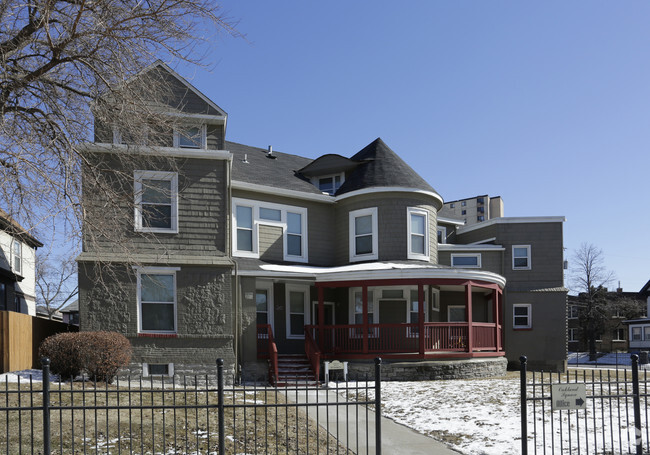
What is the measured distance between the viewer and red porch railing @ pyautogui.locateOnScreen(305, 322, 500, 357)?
66.9 ft

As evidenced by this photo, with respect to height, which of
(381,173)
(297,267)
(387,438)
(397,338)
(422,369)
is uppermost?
(381,173)

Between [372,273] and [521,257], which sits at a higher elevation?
[521,257]

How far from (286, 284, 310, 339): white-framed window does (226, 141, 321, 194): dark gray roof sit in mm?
3672

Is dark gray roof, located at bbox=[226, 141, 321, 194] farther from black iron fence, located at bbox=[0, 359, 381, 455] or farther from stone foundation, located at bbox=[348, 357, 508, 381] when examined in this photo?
black iron fence, located at bbox=[0, 359, 381, 455]

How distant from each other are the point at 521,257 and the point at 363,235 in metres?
8.86

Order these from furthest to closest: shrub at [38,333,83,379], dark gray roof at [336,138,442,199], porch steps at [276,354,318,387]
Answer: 1. dark gray roof at [336,138,442,199]
2. porch steps at [276,354,318,387]
3. shrub at [38,333,83,379]

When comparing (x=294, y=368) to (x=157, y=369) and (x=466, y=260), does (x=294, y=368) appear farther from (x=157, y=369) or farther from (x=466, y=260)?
(x=466, y=260)

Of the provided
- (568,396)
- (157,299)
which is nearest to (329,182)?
(157,299)

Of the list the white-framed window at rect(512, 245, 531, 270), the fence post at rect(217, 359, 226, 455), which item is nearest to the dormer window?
the white-framed window at rect(512, 245, 531, 270)

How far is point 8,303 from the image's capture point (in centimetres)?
2670

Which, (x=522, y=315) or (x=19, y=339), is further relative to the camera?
(x=522, y=315)

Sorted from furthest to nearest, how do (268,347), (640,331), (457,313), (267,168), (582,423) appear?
(640,331), (457,313), (267,168), (268,347), (582,423)

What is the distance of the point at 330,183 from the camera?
25.6m

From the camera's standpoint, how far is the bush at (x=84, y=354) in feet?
49.8
